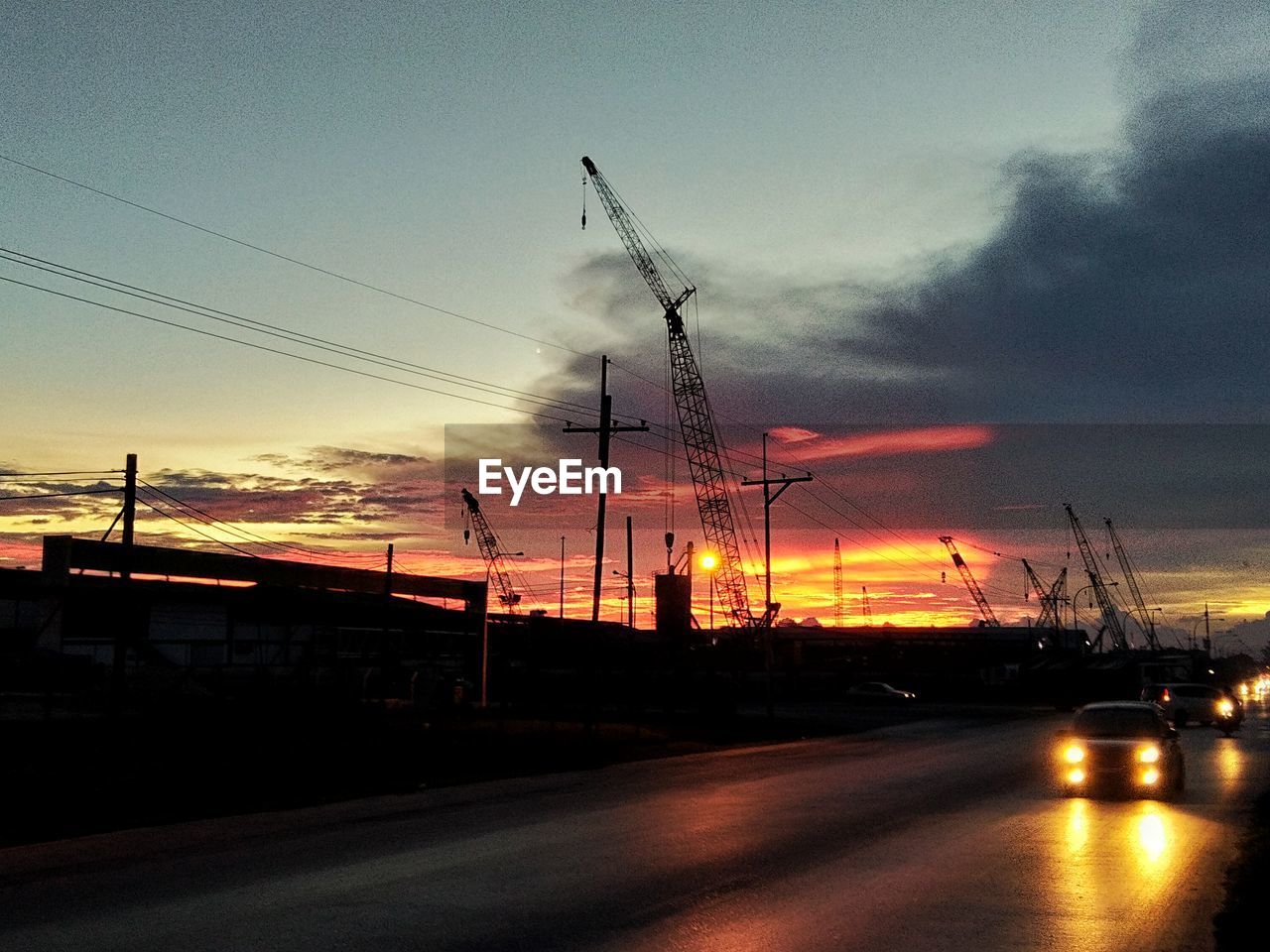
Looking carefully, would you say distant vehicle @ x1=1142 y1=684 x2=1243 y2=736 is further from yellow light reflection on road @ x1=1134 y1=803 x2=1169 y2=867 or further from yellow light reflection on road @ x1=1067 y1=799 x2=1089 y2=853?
yellow light reflection on road @ x1=1134 y1=803 x2=1169 y2=867

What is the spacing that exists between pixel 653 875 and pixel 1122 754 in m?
12.4

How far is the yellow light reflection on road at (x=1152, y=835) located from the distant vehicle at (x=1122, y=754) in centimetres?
122

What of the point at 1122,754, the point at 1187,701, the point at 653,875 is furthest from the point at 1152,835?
the point at 1187,701

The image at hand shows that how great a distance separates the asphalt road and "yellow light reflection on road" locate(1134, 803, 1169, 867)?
95mm

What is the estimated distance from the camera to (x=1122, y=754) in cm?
2214

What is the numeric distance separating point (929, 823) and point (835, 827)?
5.23 ft

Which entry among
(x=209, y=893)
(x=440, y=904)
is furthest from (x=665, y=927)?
(x=209, y=893)

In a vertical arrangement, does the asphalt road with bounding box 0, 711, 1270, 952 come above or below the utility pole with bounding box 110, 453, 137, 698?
below

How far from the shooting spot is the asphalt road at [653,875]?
1023cm

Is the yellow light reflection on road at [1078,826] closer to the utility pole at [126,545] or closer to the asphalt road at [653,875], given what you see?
the asphalt road at [653,875]

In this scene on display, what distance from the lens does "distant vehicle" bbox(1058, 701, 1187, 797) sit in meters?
22.0

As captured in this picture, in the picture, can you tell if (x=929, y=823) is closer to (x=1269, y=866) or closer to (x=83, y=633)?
(x=1269, y=866)

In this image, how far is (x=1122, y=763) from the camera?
22047 mm

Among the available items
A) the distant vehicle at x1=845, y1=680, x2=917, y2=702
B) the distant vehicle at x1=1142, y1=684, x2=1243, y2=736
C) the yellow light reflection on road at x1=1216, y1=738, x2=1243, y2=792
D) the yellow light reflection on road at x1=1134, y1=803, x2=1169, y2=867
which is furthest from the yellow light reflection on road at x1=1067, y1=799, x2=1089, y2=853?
the distant vehicle at x1=845, y1=680, x2=917, y2=702
